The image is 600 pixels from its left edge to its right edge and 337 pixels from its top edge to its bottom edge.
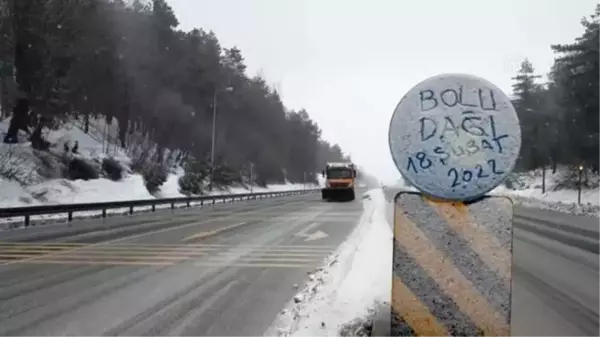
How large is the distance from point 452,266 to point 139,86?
5691 centimetres

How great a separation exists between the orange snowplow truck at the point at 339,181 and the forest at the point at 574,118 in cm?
1457

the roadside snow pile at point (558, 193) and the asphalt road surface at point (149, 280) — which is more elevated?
the roadside snow pile at point (558, 193)

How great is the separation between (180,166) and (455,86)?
64.6 metres

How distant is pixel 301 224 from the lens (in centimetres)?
→ 2498

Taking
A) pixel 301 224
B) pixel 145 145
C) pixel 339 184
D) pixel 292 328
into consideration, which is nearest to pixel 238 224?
pixel 301 224

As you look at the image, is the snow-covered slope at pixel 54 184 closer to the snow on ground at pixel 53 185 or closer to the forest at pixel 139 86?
the snow on ground at pixel 53 185

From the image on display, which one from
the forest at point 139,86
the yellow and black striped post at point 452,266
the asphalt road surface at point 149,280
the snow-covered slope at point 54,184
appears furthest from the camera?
the forest at point 139,86

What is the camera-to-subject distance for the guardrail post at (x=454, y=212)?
161 inches

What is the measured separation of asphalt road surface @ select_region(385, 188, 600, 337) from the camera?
7348mm

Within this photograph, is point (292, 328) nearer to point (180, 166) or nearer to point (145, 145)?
point (145, 145)

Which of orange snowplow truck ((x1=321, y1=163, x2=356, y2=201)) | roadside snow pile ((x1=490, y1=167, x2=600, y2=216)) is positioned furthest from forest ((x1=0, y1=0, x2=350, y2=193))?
roadside snow pile ((x1=490, y1=167, x2=600, y2=216))

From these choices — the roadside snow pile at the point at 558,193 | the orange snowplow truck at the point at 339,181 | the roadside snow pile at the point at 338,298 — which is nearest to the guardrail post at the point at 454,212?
the roadside snow pile at the point at 338,298

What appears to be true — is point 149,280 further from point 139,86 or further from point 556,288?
point 139,86

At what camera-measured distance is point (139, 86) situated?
5794 cm
